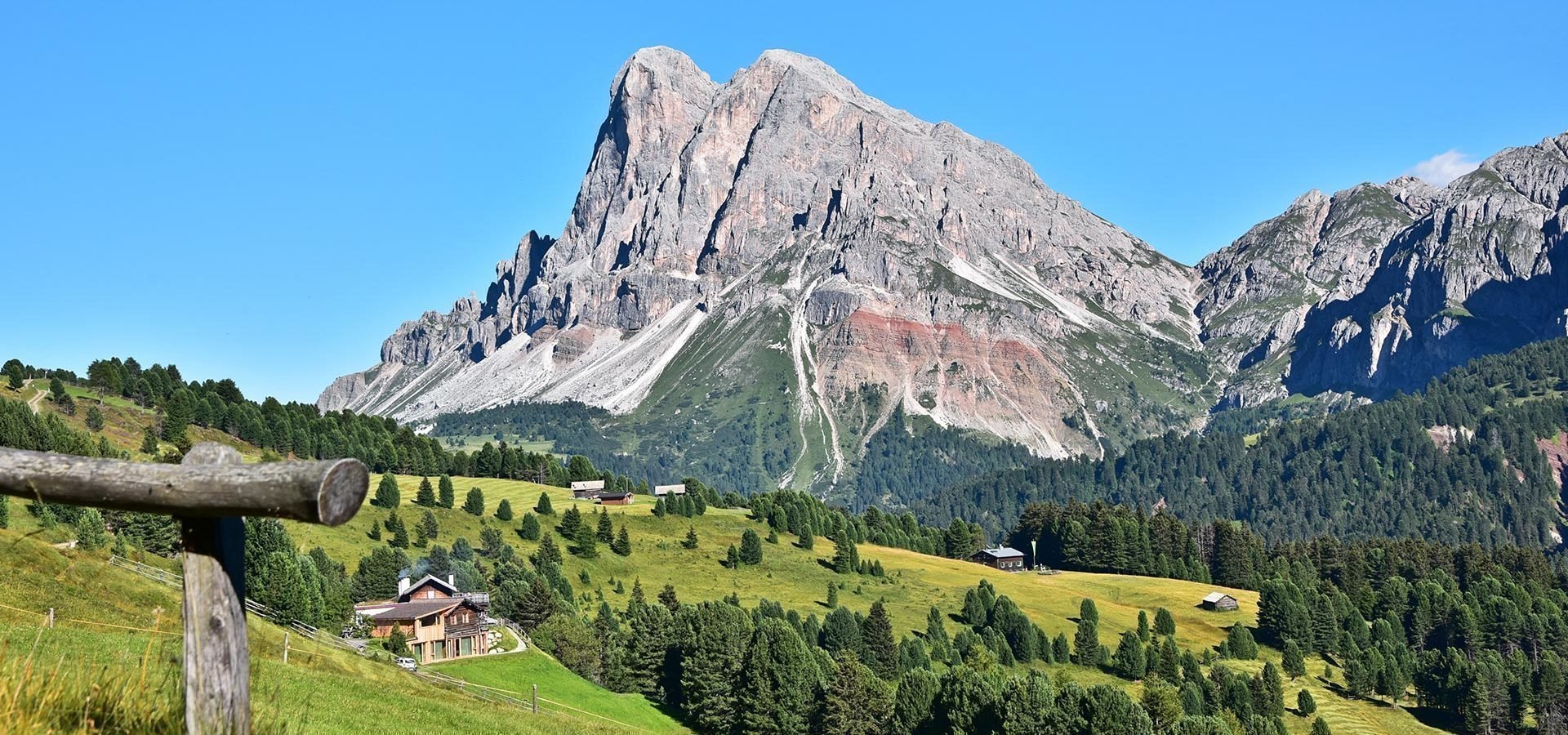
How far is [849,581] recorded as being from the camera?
158750 millimetres

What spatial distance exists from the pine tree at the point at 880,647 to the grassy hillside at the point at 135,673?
69.4 m

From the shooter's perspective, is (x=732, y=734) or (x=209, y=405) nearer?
(x=732, y=734)

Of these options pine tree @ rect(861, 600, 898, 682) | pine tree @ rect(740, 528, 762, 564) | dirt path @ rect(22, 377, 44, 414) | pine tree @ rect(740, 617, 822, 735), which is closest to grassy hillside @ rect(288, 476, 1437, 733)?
pine tree @ rect(740, 528, 762, 564)

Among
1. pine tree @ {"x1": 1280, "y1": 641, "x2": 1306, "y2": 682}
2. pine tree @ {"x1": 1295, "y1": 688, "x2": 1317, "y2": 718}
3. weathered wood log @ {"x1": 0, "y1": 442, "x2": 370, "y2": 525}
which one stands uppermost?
weathered wood log @ {"x1": 0, "y1": 442, "x2": 370, "y2": 525}

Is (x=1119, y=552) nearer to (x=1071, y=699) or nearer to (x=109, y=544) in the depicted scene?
(x=1071, y=699)

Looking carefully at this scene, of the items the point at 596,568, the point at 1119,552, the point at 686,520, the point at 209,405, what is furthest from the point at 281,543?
the point at 1119,552

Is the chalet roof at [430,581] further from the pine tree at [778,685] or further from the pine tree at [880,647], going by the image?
the pine tree at [880,647]

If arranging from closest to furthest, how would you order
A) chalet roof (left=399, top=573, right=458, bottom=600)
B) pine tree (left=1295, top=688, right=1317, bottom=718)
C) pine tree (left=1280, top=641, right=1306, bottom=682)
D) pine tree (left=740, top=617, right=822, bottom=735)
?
pine tree (left=740, top=617, right=822, bottom=735) → chalet roof (left=399, top=573, right=458, bottom=600) → pine tree (left=1295, top=688, right=1317, bottom=718) → pine tree (left=1280, top=641, right=1306, bottom=682)

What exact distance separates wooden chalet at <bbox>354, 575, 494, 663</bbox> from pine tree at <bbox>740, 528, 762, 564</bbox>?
229 ft

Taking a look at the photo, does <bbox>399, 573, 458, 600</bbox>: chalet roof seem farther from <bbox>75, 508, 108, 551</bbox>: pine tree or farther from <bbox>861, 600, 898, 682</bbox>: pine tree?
<bbox>861, 600, 898, 682</bbox>: pine tree

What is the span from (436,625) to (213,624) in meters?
83.5

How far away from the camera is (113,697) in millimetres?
10125

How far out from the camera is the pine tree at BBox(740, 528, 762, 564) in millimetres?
162250

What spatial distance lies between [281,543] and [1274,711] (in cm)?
8828
